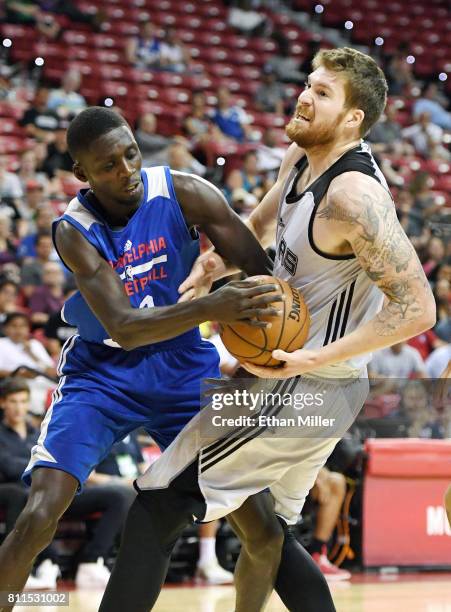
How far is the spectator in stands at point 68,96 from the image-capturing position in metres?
11.9

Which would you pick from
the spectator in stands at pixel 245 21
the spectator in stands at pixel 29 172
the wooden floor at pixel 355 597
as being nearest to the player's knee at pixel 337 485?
the wooden floor at pixel 355 597

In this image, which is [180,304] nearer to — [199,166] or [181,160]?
[181,160]

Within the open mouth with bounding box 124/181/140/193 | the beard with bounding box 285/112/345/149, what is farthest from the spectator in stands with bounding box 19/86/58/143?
the beard with bounding box 285/112/345/149

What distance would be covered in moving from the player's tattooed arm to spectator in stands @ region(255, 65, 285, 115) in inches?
457

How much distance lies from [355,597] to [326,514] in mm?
938

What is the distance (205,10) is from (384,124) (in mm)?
4015

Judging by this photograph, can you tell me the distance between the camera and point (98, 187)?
11.6 ft

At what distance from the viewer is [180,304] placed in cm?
321

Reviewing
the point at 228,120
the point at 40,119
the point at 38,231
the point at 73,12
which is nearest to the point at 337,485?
the point at 38,231

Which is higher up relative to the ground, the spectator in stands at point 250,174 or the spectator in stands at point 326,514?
the spectator in stands at point 250,174

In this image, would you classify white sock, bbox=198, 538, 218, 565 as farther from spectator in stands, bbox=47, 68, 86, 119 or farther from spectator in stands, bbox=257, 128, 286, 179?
spectator in stands, bbox=47, 68, 86, 119

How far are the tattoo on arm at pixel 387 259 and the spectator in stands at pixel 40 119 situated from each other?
28.0ft

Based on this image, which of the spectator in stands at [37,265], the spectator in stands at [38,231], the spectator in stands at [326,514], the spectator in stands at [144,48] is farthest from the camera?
the spectator in stands at [144,48]
